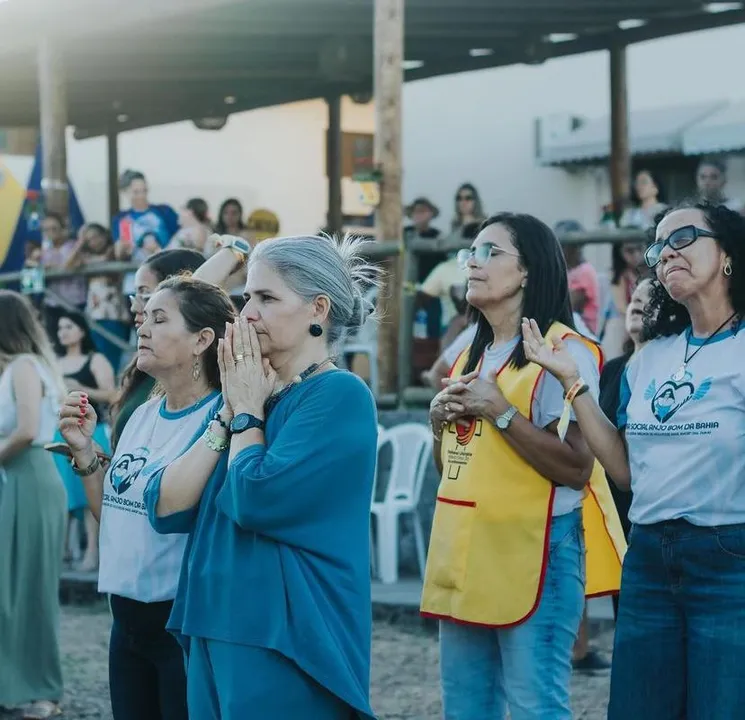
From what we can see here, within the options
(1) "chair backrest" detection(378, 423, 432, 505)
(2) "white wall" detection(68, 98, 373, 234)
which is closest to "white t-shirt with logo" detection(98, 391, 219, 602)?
(1) "chair backrest" detection(378, 423, 432, 505)

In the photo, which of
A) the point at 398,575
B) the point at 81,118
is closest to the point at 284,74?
the point at 81,118

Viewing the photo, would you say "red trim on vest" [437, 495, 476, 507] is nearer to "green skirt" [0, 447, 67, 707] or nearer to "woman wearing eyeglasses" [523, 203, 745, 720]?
"woman wearing eyeglasses" [523, 203, 745, 720]

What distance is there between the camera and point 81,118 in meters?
19.0

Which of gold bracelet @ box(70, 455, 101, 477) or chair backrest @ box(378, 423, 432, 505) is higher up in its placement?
gold bracelet @ box(70, 455, 101, 477)

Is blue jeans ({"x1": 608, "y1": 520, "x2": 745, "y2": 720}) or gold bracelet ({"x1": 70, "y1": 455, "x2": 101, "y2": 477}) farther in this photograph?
gold bracelet ({"x1": 70, "y1": 455, "x2": 101, "y2": 477})

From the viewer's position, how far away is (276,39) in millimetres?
14125

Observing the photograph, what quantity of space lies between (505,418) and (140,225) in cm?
898

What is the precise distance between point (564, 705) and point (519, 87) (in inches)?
640

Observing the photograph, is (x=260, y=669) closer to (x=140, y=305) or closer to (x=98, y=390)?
(x=140, y=305)

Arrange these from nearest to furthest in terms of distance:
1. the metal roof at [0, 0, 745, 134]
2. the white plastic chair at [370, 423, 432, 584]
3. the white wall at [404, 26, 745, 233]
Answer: the white plastic chair at [370, 423, 432, 584] → the metal roof at [0, 0, 745, 134] → the white wall at [404, 26, 745, 233]

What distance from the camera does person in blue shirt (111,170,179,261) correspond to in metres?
12.2

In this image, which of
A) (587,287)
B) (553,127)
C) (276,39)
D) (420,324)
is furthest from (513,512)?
(553,127)

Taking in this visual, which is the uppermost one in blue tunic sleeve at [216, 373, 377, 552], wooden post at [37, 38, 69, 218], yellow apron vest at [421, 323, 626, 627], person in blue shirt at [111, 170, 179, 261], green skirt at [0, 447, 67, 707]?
wooden post at [37, 38, 69, 218]

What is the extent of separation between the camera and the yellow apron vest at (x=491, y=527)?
4.00m
